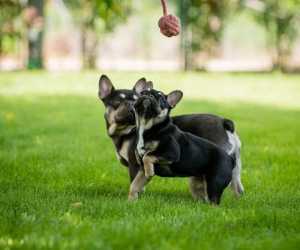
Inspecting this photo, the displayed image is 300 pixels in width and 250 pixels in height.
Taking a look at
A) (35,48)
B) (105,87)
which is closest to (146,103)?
(105,87)

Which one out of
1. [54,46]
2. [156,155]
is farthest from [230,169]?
[54,46]

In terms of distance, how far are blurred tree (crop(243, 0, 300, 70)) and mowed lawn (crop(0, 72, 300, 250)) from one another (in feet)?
42.8

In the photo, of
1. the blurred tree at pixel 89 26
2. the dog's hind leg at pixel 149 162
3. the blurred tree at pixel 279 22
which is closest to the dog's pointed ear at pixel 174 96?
the dog's hind leg at pixel 149 162

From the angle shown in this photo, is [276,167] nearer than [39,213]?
No

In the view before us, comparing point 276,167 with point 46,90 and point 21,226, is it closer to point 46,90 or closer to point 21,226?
point 21,226

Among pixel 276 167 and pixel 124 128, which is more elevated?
pixel 124 128

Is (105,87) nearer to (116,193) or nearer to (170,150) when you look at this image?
(116,193)

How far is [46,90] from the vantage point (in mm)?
19453

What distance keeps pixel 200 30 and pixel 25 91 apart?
39.0 ft

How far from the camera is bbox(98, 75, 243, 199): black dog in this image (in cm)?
712

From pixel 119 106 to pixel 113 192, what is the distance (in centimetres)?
83

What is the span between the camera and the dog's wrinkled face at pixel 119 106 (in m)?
7.11

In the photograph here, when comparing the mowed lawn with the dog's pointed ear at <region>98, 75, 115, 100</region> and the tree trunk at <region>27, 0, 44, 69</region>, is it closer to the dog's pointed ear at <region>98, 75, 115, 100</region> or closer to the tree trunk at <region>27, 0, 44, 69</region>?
the dog's pointed ear at <region>98, 75, 115, 100</region>

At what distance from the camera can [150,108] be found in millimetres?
6406
